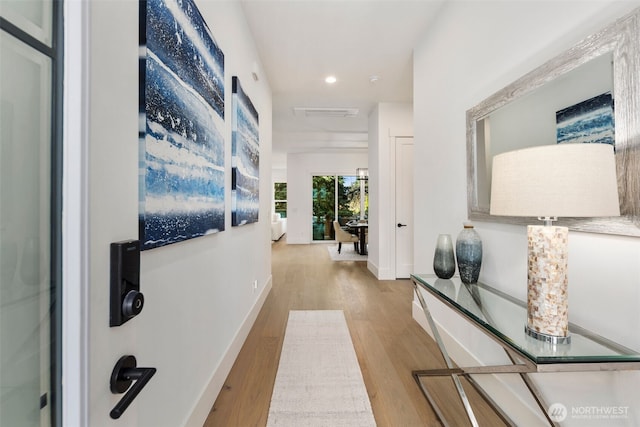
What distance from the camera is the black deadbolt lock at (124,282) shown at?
0.51 meters

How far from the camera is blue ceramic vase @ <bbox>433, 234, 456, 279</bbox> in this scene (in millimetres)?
1827

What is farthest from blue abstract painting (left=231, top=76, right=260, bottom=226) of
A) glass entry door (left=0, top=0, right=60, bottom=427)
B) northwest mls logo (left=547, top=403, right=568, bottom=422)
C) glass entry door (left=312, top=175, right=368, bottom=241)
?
glass entry door (left=312, top=175, right=368, bottom=241)

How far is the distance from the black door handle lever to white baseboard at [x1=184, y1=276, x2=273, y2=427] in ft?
3.51

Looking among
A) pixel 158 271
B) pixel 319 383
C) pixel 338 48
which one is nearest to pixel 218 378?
pixel 319 383

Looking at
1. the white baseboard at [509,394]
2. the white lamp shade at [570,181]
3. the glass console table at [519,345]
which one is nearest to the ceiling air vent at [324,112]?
the glass console table at [519,345]

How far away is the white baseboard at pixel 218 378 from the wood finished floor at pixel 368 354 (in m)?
0.05

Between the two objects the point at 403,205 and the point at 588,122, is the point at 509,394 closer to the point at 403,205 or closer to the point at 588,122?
the point at 588,122

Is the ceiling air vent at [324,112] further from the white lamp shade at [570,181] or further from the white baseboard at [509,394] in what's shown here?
the white lamp shade at [570,181]

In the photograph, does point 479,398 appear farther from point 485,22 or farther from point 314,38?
point 314,38

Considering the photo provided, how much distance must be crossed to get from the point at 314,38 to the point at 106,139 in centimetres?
283

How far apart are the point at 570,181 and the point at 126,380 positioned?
1.30 metres

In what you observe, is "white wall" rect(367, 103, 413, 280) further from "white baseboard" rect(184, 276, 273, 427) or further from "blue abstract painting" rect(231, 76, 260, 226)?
"white baseboard" rect(184, 276, 273, 427)

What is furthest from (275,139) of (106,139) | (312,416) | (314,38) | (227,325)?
(106,139)

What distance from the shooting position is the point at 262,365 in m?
2.08
